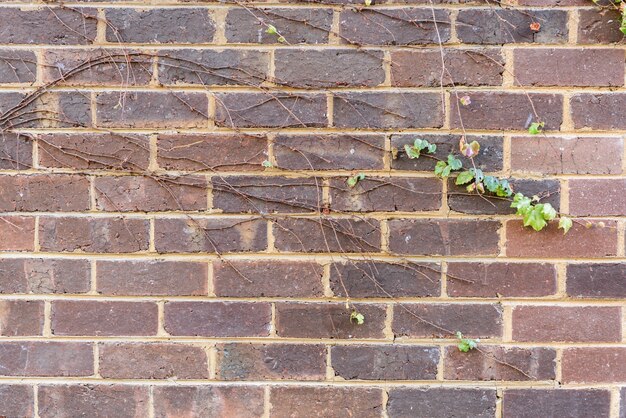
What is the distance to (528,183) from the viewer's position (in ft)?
4.50

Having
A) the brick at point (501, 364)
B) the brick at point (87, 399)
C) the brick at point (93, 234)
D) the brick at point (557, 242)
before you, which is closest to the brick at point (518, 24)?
the brick at point (557, 242)

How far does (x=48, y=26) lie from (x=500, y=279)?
4.47ft

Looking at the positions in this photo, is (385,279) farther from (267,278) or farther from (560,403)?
(560,403)

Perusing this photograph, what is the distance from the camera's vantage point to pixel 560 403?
4.51 feet

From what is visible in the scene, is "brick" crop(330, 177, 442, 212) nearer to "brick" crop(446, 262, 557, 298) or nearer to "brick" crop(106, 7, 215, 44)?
"brick" crop(446, 262, 557, 298)

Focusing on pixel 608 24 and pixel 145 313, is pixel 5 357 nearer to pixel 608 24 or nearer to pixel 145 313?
pixel 145 313

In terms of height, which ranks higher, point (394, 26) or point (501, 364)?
point (394, 26)

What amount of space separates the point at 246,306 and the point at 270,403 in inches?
10.4

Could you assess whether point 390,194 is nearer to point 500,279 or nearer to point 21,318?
point 500,279

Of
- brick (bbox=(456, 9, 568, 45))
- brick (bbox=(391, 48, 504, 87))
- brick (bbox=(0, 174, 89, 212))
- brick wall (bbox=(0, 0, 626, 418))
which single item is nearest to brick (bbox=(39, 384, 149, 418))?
brick wall (bbox=(0, 0, 626, 418))

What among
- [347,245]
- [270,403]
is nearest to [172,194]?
[347,245]

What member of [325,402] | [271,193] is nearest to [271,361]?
[325,402]

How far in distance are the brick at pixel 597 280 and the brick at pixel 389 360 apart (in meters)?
0.40

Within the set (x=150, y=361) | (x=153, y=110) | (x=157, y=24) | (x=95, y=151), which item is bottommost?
(x=150, y=361)
